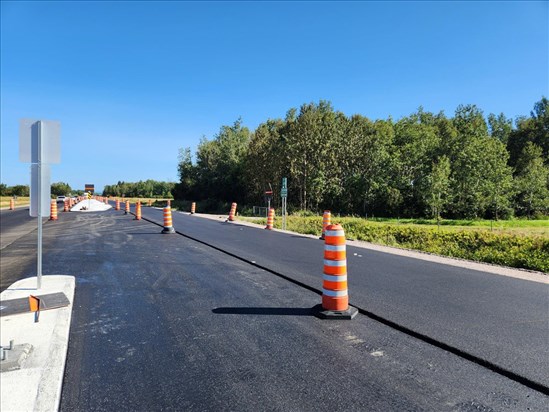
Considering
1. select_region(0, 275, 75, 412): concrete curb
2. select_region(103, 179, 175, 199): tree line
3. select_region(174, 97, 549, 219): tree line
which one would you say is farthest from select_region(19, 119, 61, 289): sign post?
select_region(103, 179, 175, 199): tree line

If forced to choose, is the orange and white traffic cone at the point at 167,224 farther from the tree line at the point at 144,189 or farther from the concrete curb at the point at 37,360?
the tree line at the point at 144,189

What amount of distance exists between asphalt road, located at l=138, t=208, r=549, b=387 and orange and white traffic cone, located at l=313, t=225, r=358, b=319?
1.73 feet

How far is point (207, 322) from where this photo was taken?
493cm

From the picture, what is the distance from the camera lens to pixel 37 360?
3.80 meters

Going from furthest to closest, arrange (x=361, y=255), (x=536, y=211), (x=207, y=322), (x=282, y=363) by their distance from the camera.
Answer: (x=536, y=211) < (x=361, y=255) < (x=207, y=322) < (x=282, y=363)

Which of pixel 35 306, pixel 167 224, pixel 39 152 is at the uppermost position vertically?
pixel 39 152

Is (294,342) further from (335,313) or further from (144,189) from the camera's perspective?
(144,189)

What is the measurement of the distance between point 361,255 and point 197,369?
26.9ft

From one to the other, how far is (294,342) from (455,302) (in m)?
3.24

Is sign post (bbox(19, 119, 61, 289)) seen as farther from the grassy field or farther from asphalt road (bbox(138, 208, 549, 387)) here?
the grassy field

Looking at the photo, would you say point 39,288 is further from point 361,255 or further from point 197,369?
point 361,255

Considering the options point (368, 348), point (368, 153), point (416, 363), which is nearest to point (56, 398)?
point (368, 348)

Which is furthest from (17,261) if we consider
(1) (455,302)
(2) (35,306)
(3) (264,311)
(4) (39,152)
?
(1) (455,302)

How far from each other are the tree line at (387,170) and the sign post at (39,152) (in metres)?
34.7
